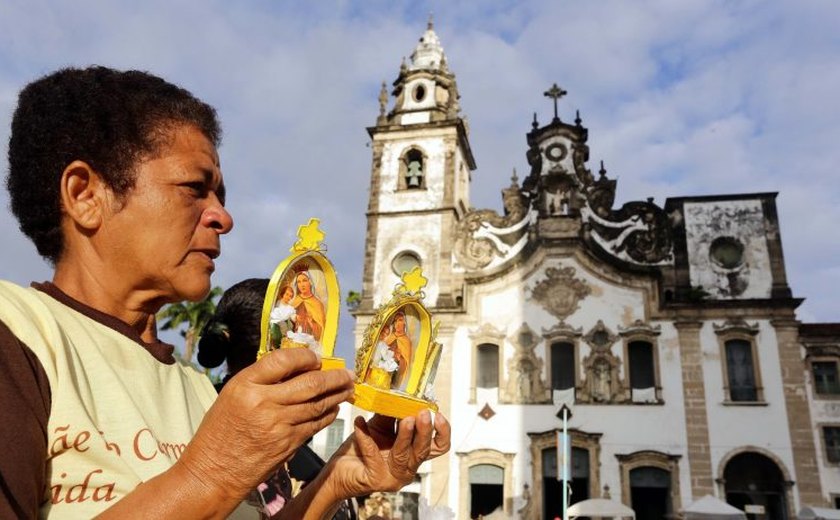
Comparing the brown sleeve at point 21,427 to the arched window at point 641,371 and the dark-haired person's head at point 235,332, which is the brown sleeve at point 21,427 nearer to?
the dark-haired person's head at point 235,332

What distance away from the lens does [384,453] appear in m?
2.14

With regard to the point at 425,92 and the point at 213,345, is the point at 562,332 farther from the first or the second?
the point at 213,345

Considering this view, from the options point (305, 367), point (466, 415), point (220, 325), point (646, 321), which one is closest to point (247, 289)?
point (220, 325)

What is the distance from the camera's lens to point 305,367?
4.08 ft

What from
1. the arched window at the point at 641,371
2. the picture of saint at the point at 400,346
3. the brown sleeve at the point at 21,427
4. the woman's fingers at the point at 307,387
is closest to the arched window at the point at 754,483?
the arched window at the point at 641,371

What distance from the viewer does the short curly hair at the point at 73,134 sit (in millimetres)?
1499

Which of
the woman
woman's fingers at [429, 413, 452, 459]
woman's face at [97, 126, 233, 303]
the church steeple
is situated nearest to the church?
the church steeple

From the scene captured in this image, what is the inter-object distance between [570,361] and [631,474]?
3625 millimetres

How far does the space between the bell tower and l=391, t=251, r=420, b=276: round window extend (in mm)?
34

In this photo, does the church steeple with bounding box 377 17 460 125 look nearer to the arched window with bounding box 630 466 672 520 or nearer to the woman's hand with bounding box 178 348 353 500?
the arched window with bounding box 630 466 672 520

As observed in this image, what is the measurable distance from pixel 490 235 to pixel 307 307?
66.1 ft

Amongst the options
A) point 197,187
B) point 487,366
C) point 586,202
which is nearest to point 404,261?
point 487,366

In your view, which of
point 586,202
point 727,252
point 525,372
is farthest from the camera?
point 586,202

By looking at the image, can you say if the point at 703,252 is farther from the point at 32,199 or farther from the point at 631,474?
the point at 32,199
